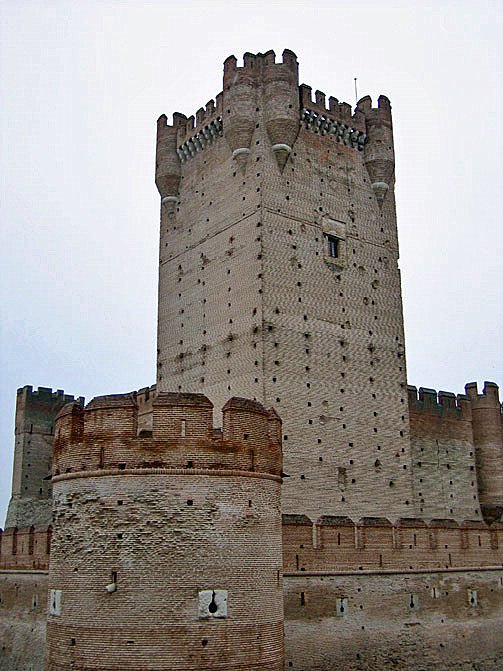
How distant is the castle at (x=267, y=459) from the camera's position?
31.6ft

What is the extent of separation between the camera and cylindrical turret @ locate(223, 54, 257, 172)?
21.0 meters

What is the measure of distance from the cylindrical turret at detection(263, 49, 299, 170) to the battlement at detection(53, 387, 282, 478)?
12.0 metres

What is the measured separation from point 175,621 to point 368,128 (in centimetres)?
1795

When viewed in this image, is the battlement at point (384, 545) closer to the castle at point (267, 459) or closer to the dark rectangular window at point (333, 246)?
the castle at point (267, 459)

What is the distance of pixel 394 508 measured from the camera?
20.6 meters

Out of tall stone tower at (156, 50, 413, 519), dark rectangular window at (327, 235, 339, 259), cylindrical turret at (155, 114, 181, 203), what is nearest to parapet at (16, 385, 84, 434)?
tall stone tower at (156, 50, 413, 519)

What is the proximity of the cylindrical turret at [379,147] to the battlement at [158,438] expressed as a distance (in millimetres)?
14401

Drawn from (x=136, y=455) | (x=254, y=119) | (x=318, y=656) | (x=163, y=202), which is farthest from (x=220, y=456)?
(x=163, y=202)

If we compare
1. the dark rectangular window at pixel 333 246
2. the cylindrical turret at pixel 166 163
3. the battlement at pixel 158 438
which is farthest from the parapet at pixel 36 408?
the battlement at pixel 158 438

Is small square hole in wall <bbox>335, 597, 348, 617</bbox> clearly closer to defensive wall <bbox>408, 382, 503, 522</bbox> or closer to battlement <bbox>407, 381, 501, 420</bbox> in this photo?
defensive wall <bbox>408, 382, 503, 522</bbox>

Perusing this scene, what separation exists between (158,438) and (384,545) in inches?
310

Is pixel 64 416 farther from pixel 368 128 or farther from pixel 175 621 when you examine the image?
pixel 368 128

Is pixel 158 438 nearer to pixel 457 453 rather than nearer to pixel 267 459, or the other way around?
pixel 267 459

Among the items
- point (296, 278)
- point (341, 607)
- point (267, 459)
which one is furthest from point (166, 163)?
point (267, 459)
